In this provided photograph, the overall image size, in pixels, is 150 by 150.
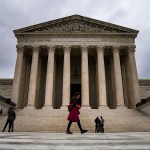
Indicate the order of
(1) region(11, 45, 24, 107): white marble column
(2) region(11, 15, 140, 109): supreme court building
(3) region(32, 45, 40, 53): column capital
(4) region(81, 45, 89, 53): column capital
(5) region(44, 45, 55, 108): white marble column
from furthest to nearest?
1. (3) region(32, 45, 40, 53): column capital
2. (4) region(81, 45, 89, 53): column capital
3. (2) region(11, 15, 140, 109): supreme court building
4. (1) region(11, 45, 24, 107): white marble column
5. (5) region(44, 45, 55, 108): white marble column

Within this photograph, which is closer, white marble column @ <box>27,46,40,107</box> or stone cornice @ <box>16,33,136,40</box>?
white marble column @ <box>27,46,40,107</box>

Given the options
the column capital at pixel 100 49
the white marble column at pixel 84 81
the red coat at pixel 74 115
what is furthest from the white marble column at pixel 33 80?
the red coat at pixel 74 115

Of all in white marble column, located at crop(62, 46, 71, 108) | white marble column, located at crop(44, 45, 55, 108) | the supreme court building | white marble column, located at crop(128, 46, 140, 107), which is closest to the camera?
white marble column, located at crop(62, 46, 71, 108)

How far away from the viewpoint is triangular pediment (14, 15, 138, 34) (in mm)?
35844

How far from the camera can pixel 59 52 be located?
38.2 meters

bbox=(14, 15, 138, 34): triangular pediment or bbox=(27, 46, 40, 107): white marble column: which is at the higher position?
bbox=(14, 15, 138, 34): triangular pediment

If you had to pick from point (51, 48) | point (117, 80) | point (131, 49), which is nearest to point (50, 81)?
point (51, 48)

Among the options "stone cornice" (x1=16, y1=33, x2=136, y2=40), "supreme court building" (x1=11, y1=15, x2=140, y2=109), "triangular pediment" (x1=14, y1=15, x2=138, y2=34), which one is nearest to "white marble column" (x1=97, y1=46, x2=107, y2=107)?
"supreme court building" (x1=11, y1=15, x2=140, y2=109)

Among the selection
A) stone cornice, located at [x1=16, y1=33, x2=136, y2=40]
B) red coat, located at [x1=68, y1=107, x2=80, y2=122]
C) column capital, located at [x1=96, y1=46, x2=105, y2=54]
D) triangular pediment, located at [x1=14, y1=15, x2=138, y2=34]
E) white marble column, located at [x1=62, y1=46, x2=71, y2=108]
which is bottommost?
red coat, located at [x1=68, y1=107, x2=80, y2=122]

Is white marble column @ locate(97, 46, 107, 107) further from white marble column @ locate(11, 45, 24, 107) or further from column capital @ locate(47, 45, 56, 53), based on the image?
white marble column @ locate(11, 45, 24, 107)

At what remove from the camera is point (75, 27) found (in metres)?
36.3

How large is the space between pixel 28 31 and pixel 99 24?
12.4 meters

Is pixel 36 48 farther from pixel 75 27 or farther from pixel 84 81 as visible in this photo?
pixel 84 81

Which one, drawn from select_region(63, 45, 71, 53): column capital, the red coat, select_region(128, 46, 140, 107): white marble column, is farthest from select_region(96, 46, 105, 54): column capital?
the red coat
